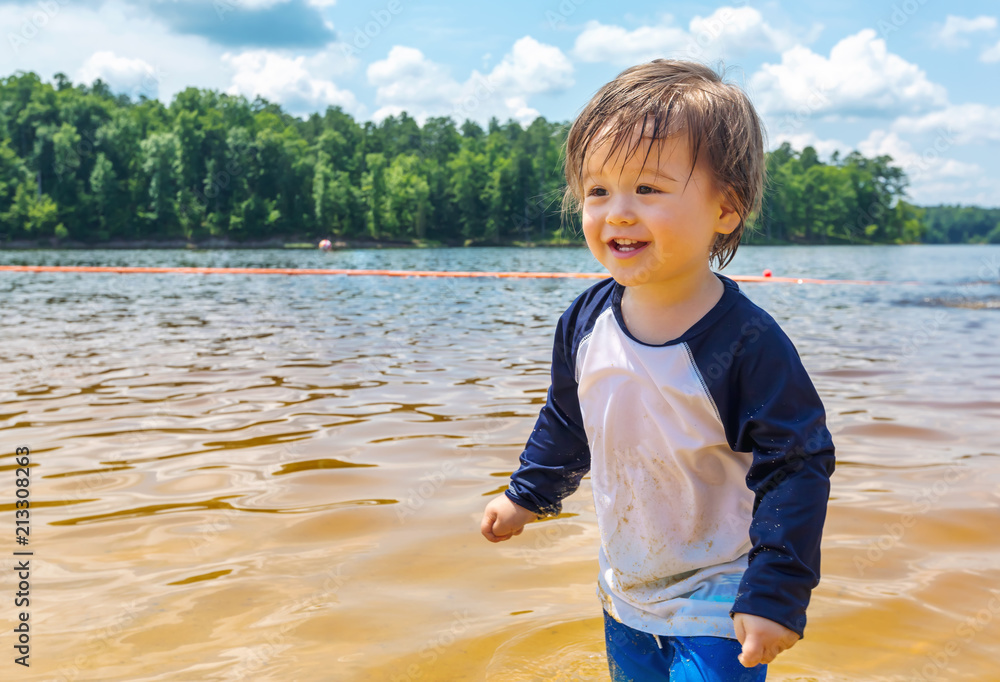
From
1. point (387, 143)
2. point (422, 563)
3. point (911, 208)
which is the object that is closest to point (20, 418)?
point (422, 563)

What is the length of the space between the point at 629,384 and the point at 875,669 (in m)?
1.26

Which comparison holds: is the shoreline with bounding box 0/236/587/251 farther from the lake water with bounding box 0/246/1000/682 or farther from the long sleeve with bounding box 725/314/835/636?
the long sleeve with bounding box 725/314/835/636

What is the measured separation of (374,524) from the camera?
326cm

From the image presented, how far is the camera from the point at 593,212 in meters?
1.77

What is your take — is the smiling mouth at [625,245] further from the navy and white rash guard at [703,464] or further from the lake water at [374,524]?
the lake water at [374,524]

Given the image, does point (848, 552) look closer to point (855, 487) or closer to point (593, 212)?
point (855, 487)

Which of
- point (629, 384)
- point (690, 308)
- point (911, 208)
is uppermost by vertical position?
point (911, 208)

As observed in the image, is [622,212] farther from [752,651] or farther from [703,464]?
[752,651]

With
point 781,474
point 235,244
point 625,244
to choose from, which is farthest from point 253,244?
point 781,474

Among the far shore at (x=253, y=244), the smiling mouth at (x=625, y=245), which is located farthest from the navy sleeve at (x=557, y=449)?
the far shore at (x=253, y=244)

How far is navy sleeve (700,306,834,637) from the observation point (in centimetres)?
149

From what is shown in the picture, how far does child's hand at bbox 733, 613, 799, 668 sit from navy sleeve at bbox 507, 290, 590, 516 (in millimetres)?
682

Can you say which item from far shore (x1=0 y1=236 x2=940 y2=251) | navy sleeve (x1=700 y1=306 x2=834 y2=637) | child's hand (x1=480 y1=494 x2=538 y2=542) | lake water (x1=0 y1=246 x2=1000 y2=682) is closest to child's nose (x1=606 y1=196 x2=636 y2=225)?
navy sleeve (x1=700 y1=306 x2=834 y2=637)

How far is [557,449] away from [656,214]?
0.69 m
